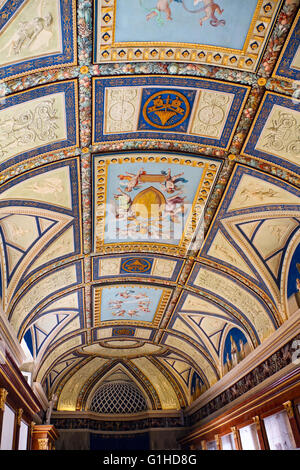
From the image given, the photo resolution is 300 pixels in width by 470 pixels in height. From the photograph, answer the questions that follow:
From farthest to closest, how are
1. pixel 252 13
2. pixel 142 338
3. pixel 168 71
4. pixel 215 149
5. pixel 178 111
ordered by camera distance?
1. pixel 142 338
2. pixel 215 149
3. pixel 178 111
4. pixel 168 71
5. pixel 252 13

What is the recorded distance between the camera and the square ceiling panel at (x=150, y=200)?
823 centimetres

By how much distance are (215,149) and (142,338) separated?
1210 cm

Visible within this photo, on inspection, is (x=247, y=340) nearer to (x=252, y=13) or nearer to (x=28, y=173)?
(x=28, y=173)

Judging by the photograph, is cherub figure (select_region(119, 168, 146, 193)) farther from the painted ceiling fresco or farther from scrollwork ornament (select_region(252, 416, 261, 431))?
scrollwork ornament (select_region(252, 416, 261, 431))

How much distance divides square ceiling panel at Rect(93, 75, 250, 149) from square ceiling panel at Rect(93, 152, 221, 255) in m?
0.56

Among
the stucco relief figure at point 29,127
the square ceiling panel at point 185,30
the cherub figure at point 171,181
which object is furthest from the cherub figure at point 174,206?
the square ceiling panel at point 185,30

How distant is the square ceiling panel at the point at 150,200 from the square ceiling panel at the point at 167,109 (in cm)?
56

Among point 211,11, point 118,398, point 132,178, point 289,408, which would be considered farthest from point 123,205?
point 118,398

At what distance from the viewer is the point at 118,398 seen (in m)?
22.7

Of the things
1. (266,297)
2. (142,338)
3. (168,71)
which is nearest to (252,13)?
(168,71)

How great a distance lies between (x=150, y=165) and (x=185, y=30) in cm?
306

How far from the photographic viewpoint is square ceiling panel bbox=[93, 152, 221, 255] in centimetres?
823

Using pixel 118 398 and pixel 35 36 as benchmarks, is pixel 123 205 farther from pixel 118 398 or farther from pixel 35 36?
pixel 118 398

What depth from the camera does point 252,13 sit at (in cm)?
554
